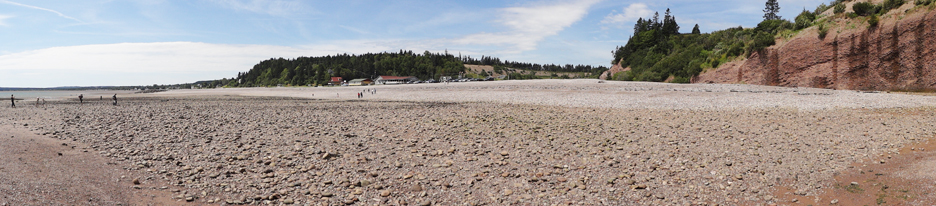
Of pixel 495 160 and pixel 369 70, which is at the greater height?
pixel 369 70

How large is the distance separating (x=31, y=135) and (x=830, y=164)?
24.0 m

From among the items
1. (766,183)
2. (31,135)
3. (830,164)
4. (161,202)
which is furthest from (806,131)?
(31,135)

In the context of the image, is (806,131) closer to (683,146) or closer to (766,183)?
(683,146)

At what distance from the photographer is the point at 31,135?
13.9 meters

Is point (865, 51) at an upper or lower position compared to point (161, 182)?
upper

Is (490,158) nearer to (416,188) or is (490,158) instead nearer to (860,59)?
(416,188)

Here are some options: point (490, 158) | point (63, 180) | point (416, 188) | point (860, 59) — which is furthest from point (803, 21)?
point (63, 180)

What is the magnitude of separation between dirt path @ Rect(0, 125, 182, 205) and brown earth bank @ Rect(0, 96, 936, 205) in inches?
3.1

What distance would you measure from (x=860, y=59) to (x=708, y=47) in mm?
27829

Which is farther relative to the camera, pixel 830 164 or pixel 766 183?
pixel 830 164

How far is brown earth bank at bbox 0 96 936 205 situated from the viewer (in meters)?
7.71

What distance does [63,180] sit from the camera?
8.12 metres

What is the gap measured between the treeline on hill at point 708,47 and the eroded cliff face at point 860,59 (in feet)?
4.46

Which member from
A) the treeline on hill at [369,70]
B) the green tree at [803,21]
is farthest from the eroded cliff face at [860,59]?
the treeline on hill at [369,70]
